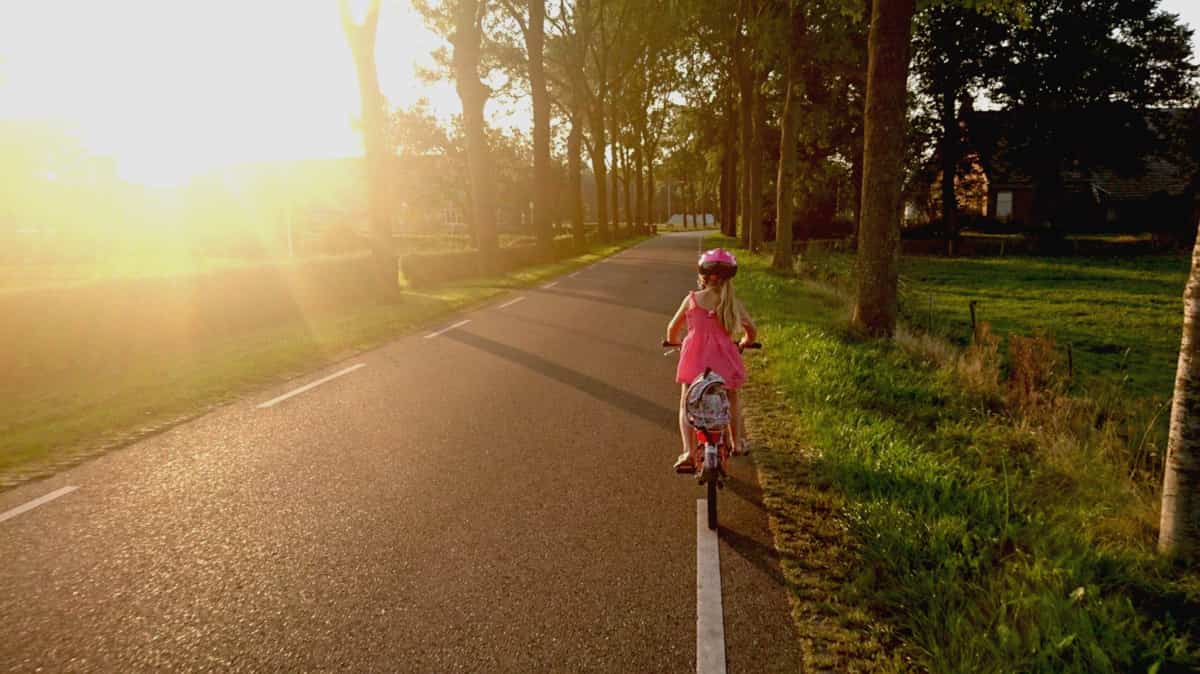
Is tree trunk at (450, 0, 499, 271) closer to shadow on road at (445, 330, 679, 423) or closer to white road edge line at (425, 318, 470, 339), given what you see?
white road edge line at (425, 318, 470, 339)

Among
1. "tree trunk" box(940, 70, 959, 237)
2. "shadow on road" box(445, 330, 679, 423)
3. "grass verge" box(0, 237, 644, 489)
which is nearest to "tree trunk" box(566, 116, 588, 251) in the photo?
"tree trunk" box(940, 70, 959, 237)

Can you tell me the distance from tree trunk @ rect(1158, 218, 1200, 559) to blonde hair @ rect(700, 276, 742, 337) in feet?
8.28

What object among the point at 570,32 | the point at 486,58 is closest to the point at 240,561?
the point at 486,58

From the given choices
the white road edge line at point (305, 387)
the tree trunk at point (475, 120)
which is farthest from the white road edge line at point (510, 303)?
the tree trunk at point (475, 120)

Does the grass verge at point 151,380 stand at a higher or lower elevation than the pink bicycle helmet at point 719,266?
lower

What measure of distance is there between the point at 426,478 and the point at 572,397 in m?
2.82

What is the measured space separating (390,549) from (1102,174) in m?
54.0

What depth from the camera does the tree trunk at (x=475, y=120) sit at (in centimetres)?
2303

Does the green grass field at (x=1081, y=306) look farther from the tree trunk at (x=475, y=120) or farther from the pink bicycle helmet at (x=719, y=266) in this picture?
the tree trunk at (x=475, y=120)

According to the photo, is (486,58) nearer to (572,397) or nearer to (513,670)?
(572,397)

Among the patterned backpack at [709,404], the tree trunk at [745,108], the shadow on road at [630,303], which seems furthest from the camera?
the tree trunk at [745,108]

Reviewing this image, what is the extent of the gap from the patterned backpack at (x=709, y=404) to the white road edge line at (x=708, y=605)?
70 centimetres

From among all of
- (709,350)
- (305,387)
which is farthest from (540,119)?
(709,350)

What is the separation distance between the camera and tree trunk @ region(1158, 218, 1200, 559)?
11.9ft
